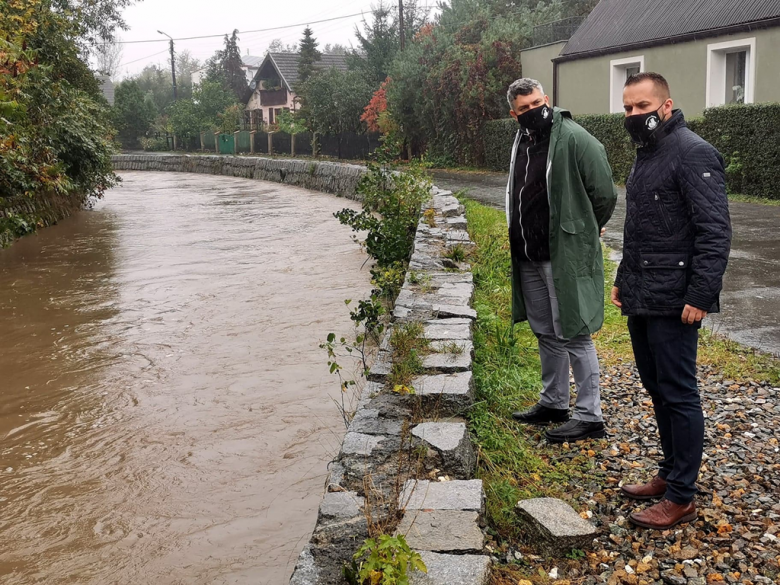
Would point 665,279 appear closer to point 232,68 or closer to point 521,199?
point 521,199

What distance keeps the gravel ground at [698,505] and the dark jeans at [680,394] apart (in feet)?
0.68

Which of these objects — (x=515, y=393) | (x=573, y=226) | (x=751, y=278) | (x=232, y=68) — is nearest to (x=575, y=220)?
(x=573, y=226)

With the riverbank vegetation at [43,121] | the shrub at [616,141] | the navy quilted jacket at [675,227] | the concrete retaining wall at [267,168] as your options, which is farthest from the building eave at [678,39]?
the navy quilted jacket at [675,227]

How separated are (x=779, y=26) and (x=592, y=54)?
6854 mm

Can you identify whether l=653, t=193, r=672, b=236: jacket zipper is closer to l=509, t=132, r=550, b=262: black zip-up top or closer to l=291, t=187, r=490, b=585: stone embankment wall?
l=509, t=132, r=550, b=262: black zip-up top

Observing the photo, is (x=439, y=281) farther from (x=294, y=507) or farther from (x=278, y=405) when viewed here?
(x=294, y=507)

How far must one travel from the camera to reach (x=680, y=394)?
→ 135 inches

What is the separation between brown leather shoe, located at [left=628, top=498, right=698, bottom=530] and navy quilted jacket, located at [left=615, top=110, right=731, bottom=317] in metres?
0.82

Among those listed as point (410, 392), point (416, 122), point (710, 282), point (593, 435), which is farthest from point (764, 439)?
point (416, 122)

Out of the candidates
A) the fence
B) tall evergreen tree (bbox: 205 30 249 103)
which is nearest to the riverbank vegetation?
the fence

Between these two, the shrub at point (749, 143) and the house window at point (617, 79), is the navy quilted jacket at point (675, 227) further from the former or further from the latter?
the house window at point (617, 79)

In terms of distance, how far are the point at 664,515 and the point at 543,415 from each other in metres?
1.27

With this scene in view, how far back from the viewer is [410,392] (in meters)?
4.43

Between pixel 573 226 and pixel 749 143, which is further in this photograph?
pixel 749 143
